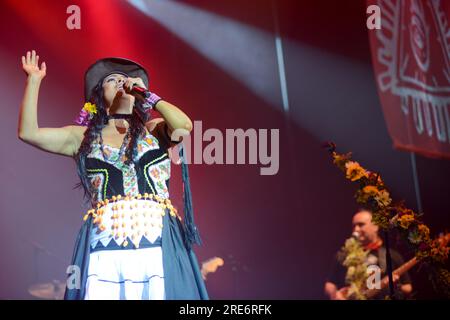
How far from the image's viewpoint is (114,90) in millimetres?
2717

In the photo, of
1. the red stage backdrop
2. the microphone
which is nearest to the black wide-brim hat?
the microphone

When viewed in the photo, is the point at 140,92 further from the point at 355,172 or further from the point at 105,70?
the point at 355,172

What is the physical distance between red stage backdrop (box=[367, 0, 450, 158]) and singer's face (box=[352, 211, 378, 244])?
0.80 meters

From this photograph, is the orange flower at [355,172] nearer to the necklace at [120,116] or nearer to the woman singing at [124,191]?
the woman singing at [124,191]

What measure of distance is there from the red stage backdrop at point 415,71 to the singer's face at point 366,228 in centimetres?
80

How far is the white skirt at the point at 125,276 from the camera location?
7.65ft

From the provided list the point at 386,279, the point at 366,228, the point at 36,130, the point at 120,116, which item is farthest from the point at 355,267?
the point at 36,130

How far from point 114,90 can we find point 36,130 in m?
0.39

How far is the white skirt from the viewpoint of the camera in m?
2.33

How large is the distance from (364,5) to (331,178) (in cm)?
A: 150

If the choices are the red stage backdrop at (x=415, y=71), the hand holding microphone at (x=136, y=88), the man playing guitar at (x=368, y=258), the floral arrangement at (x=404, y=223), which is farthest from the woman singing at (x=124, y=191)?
the man playing guitar at (x=368, y=258)

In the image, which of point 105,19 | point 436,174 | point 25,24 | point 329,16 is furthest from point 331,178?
point 25,24

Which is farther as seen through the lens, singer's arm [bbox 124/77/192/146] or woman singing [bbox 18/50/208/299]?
singer's arm [bbox 124/77/192/146]

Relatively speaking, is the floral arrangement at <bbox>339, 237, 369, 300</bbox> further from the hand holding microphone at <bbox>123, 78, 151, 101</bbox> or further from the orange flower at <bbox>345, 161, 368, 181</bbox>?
the hand holding microphone at <bbox>123, 78, 151, 101</bbox>
